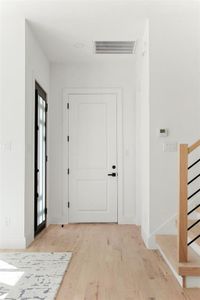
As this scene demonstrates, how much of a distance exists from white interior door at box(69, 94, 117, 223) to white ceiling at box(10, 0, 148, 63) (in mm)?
1032

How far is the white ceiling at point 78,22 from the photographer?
4012 mm

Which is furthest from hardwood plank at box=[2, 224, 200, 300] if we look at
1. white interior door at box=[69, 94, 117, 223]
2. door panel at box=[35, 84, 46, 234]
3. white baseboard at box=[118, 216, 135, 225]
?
white interior door at box=[69, 94, 117, 223]

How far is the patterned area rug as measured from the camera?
266 cm

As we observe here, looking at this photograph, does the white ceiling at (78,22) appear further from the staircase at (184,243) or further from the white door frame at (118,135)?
the staircase at (184,243)

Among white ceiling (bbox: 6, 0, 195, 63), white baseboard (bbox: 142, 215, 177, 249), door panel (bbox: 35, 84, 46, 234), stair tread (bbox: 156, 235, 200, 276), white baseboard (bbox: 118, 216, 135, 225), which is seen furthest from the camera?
white baseboard (bbox: 118, 216, 135, 225)

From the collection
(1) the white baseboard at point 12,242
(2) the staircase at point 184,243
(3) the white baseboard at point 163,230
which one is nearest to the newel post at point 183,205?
(2) the staircase at point 184,243

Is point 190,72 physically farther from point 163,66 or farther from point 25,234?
point 25,234

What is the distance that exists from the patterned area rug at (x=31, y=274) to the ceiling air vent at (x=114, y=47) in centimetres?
311

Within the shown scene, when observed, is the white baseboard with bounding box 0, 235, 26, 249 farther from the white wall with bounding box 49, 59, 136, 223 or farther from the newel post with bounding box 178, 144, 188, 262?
the newel post with bounding box 178, 144, 188, 262

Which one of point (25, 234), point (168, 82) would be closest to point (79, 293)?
point (25, 234)

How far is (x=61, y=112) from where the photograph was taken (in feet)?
20.0

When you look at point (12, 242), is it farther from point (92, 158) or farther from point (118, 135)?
point (118, 135)

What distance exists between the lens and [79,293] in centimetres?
270

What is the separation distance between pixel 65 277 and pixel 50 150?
127 inches
